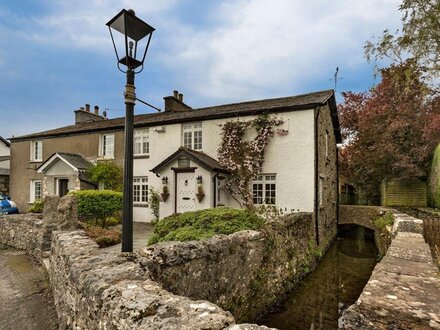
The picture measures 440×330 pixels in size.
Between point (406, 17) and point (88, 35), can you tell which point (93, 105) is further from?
point (406, 17)

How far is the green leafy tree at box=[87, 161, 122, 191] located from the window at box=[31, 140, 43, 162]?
6.52 m

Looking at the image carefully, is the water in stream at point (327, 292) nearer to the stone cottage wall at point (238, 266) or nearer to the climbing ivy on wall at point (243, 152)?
the stone cottage wall at point (238, 266)

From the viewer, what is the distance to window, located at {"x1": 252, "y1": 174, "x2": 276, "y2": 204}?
13320 mm

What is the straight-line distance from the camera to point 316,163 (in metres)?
12.4

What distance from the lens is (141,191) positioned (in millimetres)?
16844

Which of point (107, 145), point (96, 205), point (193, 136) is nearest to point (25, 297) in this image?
point (96, 205)

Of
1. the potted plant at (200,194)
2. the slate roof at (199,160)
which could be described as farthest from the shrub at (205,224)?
the slate roof at (199,160)

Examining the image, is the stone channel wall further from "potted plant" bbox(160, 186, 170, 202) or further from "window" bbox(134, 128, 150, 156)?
"window" bbox(134, 128, 150, 156)

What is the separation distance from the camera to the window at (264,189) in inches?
524

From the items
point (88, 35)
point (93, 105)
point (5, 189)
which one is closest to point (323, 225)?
point (88, 35)

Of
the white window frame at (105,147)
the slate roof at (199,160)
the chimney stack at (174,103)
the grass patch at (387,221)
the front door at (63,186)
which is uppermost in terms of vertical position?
the chimney stack at (174,103)

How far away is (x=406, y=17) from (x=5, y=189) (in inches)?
1377

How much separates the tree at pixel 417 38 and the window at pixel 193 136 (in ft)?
30.9

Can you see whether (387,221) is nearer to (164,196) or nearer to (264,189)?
(264,189)
